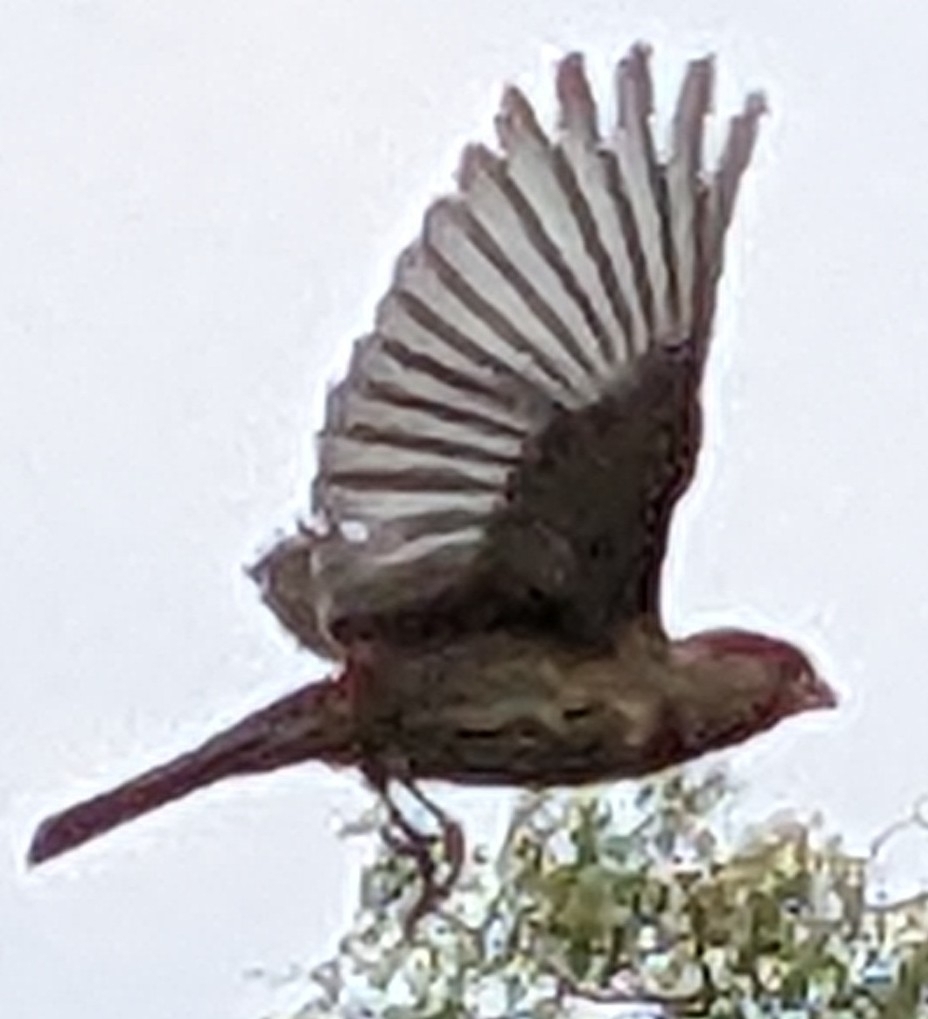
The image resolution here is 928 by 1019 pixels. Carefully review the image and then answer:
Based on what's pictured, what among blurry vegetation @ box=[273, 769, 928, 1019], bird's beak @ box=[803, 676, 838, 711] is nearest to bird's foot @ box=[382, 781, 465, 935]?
bird's beak @ box=[803, 676, 838, 711]

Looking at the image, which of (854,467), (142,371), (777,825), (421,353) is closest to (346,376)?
(421,353)

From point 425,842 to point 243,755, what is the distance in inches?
4.3

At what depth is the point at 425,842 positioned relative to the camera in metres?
1.58

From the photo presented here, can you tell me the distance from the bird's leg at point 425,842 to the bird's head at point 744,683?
0.10 m

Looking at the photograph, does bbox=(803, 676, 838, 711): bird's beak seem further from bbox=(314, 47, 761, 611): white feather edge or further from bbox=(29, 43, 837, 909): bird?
bbox=(314, 47, 761, 611): white feather edge

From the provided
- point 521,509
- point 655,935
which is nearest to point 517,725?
point 521,509

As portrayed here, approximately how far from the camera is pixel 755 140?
145cm

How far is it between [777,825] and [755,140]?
0.63 meters

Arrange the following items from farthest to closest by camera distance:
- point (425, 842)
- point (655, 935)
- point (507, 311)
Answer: point (655, 935) → point (425, 842) → point (507, 311)

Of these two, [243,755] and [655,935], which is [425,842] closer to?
[243,755]

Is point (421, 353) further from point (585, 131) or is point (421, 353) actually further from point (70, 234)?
point (70, 234)

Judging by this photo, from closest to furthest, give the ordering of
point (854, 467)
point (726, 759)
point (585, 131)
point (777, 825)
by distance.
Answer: point (585, 131), point (726, 759), point (854, 467), point (777, 825)

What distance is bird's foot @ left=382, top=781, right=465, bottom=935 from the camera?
155 cm

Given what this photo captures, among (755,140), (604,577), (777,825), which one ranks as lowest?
(777,825)
